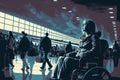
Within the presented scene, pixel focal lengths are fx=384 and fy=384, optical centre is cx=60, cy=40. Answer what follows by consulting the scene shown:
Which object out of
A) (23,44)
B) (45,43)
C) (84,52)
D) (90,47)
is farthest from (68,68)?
(45,43)

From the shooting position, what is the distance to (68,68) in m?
5.37

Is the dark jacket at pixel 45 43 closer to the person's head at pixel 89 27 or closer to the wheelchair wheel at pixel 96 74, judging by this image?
the person's head at pixel 89 27

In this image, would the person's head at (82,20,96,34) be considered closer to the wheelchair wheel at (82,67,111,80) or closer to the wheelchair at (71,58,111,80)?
the wheelchair at (71,58,111,80)

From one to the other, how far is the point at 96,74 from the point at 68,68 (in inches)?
15.7

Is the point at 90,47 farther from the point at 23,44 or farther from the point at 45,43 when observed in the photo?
the point at 45,43

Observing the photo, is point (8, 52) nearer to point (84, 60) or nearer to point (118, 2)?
point (84, 60)

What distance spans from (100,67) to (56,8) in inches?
517

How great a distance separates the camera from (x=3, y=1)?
17516 millimetres

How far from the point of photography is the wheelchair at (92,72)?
5195mm

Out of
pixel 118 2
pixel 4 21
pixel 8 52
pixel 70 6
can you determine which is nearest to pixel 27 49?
pixel 8 52

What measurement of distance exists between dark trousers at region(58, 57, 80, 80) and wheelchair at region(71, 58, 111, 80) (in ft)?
0.48

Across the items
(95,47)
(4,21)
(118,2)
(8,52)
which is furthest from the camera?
(4,21)

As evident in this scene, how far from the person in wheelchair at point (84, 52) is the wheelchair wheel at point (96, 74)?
160 millimetres

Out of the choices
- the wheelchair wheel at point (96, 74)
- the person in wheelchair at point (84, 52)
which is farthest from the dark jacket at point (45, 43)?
the wheelchair wheel at point (96, 74)
